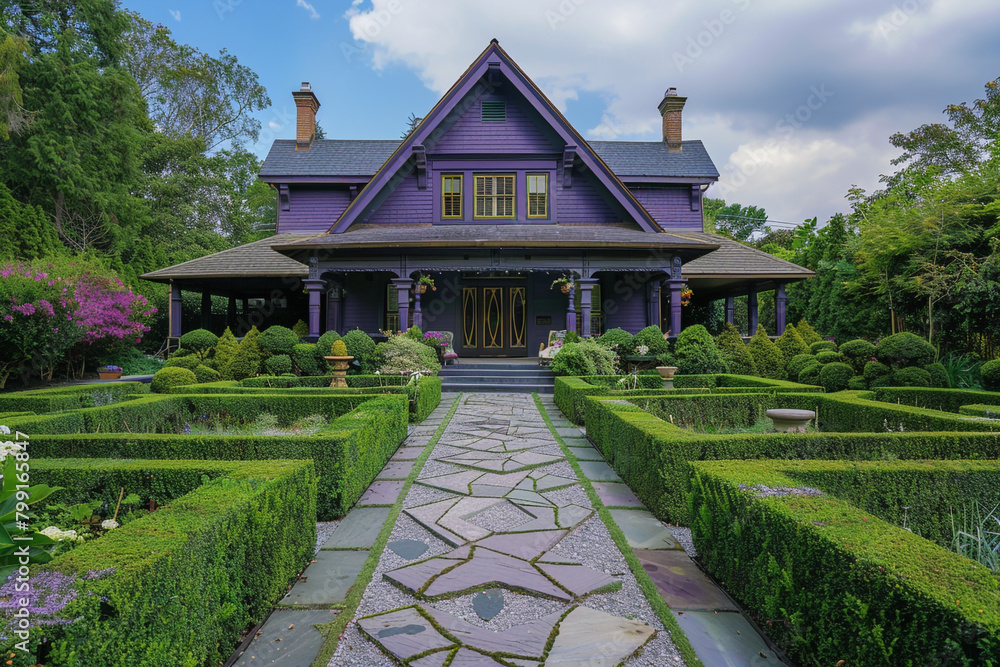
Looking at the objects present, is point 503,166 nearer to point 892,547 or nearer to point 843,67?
point 843,67

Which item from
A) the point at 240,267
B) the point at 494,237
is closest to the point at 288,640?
the point at 494,237

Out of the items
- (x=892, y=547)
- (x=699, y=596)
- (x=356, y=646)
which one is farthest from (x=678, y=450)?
(x=356, y=646)

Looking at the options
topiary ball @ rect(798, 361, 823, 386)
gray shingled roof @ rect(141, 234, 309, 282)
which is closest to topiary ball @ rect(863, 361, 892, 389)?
topiary ball @ rect(798, 361, 823, 386)

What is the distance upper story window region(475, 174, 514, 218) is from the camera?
14.9 metres

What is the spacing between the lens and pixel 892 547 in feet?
6.49

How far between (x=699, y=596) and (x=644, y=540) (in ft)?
2.57

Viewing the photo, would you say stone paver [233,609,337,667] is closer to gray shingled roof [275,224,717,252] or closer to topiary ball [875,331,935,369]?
topiary ball [875,331,935,369]

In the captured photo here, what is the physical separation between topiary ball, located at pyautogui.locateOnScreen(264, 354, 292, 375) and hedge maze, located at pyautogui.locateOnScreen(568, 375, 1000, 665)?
27.7ft

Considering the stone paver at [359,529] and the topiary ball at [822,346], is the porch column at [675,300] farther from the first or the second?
the stone paver at [359,529]

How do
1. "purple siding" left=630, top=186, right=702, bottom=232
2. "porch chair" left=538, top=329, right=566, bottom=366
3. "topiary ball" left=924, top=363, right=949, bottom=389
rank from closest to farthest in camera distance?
"topiary ball" left=924, top=363, right=949, bottom=389
"porch chair" left=538, top=329, right=566, bottom=366
"purple siding" left=630, top=186, right=702, bottom=232

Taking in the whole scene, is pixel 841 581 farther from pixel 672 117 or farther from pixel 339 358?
pixel 672 117

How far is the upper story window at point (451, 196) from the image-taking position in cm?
1493

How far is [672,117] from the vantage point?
1852cm

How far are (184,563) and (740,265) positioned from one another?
16660 mm
